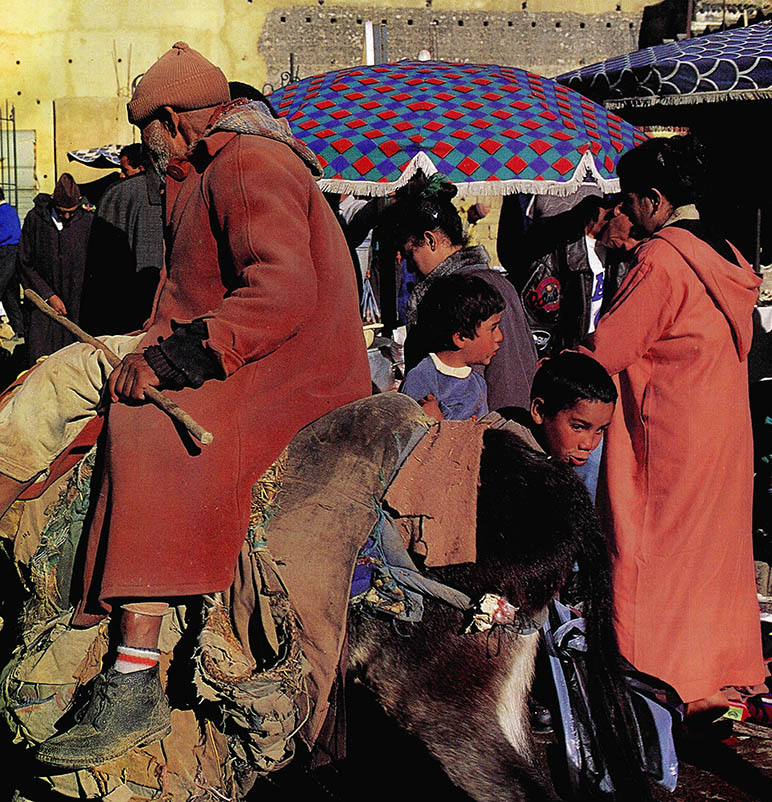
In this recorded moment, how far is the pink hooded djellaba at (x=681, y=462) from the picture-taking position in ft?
13.6

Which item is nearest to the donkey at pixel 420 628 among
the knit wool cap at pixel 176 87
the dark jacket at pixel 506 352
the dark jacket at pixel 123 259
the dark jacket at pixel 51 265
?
the knit wool cap at pixel 176 87

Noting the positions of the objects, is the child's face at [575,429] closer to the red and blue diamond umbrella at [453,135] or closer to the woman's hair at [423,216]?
the woman's hair at [423,216]

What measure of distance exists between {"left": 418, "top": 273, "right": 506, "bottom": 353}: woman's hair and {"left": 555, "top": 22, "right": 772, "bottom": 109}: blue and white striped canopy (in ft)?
9.80

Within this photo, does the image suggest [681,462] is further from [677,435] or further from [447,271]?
[447,271]

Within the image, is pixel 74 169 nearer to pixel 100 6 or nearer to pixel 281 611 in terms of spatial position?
pixel 100 6

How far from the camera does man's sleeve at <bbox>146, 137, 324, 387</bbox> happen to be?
257 cm

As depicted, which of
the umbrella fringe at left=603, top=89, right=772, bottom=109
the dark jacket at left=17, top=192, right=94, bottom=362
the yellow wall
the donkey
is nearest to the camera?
the donkey

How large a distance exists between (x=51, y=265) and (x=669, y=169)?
16.8 feet

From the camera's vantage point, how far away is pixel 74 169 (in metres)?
16.6

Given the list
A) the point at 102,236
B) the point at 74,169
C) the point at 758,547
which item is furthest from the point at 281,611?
the point at 74,169

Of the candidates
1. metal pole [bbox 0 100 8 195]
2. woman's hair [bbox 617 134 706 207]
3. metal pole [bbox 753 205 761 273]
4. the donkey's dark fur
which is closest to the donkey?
the donkey's dark fur

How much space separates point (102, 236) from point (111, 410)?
451 cm

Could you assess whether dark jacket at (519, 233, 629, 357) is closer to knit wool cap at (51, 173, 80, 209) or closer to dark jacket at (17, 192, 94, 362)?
dark jacket at (17, 192, 94, 362)

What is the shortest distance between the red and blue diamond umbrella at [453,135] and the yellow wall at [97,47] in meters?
11.0
